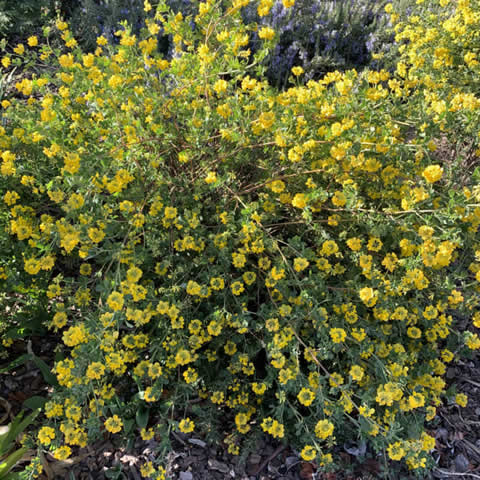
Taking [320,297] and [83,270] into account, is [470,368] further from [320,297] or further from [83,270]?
[83,270]

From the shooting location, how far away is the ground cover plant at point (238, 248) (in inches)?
77.4

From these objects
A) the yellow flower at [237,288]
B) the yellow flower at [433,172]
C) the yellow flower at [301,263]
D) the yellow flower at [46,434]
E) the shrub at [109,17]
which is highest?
the shrub at [109,17]

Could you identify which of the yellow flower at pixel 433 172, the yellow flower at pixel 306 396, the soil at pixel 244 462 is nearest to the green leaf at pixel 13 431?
the soil at pixel 244 462

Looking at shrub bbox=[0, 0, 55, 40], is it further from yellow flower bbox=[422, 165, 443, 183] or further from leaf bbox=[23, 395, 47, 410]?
yellow flower bbox=[422, 165, 443, 183]

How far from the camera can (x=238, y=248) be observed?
7.11 ft

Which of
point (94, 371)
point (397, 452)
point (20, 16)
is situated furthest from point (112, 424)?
point (20, 16)

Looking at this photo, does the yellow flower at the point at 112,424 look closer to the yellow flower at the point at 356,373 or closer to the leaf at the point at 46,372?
the leaf at the point at 46,372

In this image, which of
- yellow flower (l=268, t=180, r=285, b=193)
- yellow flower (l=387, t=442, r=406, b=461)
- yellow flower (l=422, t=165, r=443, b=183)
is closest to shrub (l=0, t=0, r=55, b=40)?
yellow flower (l=268, t=180, r=285, b=193)

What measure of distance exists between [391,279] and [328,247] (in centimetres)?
34

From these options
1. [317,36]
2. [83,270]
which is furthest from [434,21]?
[83,270]

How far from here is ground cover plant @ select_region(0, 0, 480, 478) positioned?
1967 millimetres

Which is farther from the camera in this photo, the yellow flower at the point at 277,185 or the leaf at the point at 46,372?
the leaf at the point at 46,372

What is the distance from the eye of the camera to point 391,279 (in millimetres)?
2107

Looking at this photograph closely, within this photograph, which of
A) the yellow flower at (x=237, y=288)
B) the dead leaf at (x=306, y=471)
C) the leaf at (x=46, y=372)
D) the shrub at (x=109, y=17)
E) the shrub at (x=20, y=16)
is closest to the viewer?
the yellow flower at (x=237, y=288)
